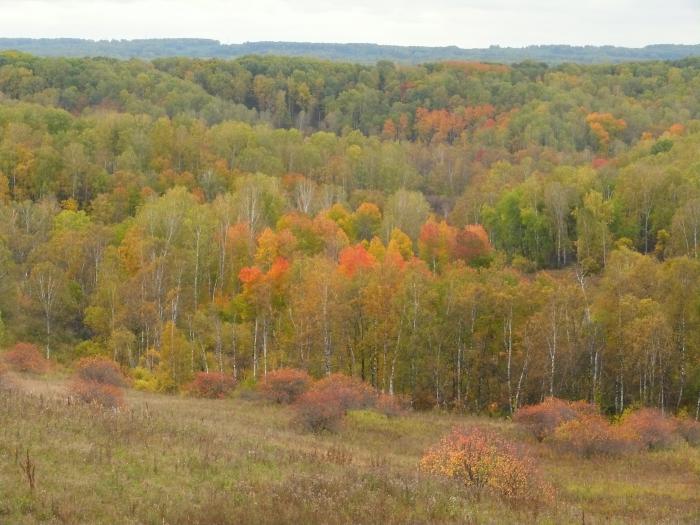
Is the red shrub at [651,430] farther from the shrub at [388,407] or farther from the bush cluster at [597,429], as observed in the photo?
the shrub at [388,407]

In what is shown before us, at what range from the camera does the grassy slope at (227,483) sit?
1734 centimetres

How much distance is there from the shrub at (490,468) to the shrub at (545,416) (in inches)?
453

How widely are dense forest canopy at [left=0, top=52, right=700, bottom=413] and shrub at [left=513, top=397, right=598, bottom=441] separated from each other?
217 inches

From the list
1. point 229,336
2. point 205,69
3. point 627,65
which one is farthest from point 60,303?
point 627,65

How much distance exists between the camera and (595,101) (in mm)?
147000

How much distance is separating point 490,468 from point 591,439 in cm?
1234

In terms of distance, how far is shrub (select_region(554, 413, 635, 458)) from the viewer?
3491 centimetres

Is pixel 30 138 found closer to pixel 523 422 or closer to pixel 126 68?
pixel 126 68

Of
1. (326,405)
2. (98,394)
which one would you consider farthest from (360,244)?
(98,394)

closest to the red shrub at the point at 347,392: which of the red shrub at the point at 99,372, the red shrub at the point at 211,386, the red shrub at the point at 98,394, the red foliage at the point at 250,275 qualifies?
the red shrub at the point at 211,386

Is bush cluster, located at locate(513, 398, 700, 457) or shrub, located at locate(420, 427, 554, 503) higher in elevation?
shrub, located at locate(420, 427, 554, 503)

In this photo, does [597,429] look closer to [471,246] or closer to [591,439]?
[591,439]

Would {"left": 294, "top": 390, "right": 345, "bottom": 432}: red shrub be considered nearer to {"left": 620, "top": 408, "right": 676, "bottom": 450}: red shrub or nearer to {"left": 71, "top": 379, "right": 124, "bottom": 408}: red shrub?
{"left": 71, "top": 379, "right": 124, "bottom": 408}: red shrub

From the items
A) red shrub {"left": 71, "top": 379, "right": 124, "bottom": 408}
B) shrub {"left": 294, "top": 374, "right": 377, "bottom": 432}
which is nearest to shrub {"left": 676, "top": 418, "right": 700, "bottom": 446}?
shrub {"left": 294, "top": 374, "right": 377, "bottom": 432}
